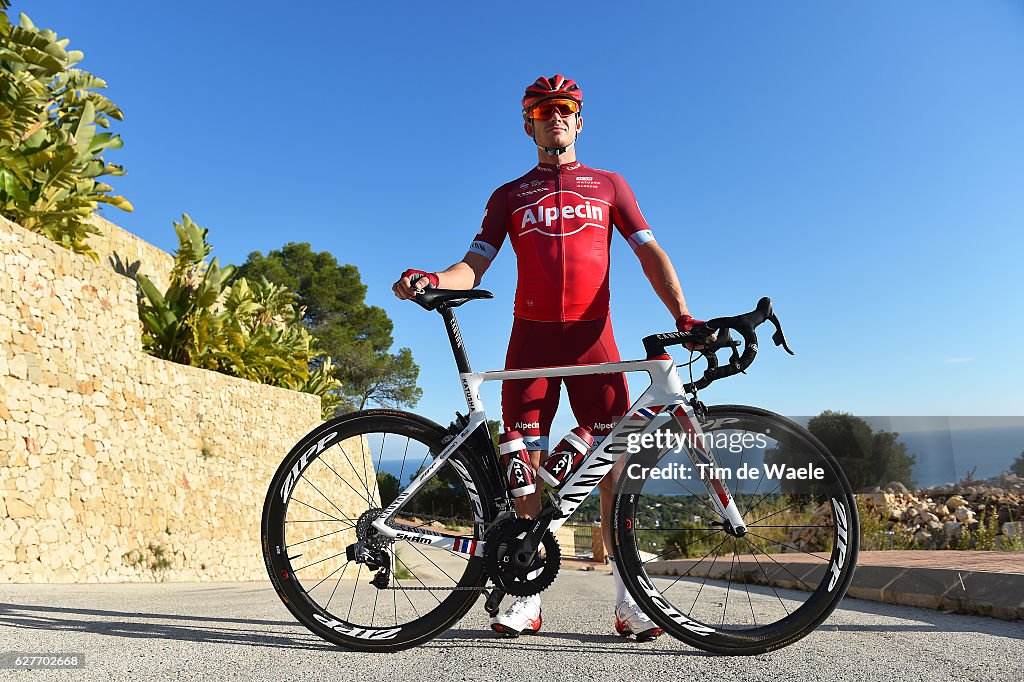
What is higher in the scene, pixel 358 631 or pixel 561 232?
pixel 561 232

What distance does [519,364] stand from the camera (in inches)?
126

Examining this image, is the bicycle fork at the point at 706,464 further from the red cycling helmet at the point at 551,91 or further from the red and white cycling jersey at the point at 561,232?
the red cycling helmet at the point at 551,91

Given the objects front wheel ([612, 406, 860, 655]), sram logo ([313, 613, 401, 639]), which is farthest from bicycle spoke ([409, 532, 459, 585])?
front wheel ([612, 406, 860, 655])

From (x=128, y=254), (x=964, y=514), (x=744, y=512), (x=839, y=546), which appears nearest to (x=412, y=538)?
(x=744, y=512)

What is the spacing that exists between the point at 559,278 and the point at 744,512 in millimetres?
1259

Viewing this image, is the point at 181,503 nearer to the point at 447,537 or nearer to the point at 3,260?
the point at 3,260

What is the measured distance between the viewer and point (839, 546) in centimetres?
269

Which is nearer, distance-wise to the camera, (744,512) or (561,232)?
(744,512)

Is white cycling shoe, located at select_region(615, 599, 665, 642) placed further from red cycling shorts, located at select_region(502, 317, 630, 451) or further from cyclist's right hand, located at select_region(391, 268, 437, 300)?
cyclist's right hand, located at select_region(391, 268, 437, 300)

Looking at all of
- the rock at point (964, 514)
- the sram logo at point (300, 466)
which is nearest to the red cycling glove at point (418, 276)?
the sram logo at point (300, 466)

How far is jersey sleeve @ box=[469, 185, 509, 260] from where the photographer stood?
3.38m

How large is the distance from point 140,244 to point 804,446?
1648cm

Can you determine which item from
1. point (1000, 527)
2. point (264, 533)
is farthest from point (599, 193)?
point (1000, 527)

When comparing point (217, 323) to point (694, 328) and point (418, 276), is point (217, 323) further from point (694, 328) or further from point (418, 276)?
point (694, 328)
